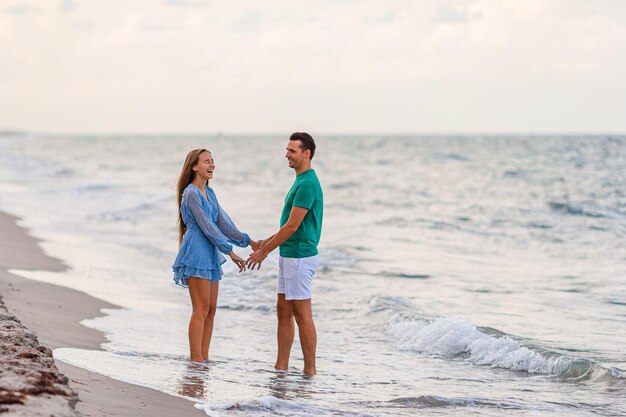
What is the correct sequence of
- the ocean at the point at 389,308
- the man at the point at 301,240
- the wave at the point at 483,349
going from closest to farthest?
the ocean at the point at 389,308 < the man at the point at 301,240 < the wave at the point at 483,349

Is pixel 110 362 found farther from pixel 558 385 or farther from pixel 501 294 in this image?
pixel 501 294

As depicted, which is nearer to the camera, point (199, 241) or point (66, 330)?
point (199, 241)

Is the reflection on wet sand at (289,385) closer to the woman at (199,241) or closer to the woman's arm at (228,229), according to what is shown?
the woman at (199,241)

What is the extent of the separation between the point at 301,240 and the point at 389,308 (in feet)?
11.5

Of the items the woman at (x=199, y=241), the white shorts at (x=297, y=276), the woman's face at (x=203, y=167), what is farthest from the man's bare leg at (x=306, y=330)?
the woman's face at (x=203, y=167)

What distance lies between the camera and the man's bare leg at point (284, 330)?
7.12m

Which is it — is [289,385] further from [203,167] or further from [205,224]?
[203,167]

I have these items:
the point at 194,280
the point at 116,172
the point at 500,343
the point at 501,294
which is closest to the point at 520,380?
the point at 500,343

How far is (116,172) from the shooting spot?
40.8 metres

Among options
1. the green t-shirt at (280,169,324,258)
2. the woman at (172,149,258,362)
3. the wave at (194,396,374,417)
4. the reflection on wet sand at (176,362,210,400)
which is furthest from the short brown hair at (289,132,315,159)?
the wave at (194,396,374,417)

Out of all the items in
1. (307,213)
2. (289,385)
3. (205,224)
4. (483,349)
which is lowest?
(289,385)

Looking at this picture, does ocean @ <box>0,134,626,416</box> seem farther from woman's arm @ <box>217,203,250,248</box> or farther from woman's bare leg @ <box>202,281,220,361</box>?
woman's arm @ <box>217,203,250,248</box>

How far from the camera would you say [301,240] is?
269 inches

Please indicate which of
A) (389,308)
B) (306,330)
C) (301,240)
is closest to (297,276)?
(301,240)
